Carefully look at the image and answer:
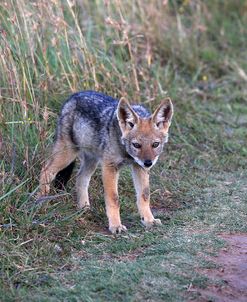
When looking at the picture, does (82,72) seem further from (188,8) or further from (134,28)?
(188,8)

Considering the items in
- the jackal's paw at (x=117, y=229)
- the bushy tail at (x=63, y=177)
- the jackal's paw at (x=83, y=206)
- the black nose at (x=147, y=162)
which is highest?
the black nose at (x=147, y=162)

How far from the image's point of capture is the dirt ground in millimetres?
4918

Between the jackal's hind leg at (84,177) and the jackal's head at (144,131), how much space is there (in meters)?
0.72

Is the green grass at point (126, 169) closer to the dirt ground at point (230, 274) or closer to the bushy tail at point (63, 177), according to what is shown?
the dirt ground at point (230, 274)

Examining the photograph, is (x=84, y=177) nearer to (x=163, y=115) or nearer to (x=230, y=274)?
(x=163, y=115)

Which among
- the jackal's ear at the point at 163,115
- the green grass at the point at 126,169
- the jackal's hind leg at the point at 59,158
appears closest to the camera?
Answer: the green grass at the point at 126,169

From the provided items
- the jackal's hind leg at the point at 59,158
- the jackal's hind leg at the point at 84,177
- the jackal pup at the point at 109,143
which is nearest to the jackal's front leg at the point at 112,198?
the jackal pup at the point at 109,143

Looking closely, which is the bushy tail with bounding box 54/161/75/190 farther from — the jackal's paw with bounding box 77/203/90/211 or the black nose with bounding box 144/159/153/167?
the black nose with bounding box 144/159/153/167

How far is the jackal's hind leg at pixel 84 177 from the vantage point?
6633mm

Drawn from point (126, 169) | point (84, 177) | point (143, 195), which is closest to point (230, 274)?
point (143, 195)

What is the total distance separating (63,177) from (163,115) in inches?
45.6

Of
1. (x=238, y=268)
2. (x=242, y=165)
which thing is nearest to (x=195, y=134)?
(x=242, y=165)

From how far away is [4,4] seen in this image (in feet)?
23.2

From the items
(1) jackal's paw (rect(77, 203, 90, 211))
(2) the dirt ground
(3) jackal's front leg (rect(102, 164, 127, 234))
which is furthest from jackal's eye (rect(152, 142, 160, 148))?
(2) the dirt ground
